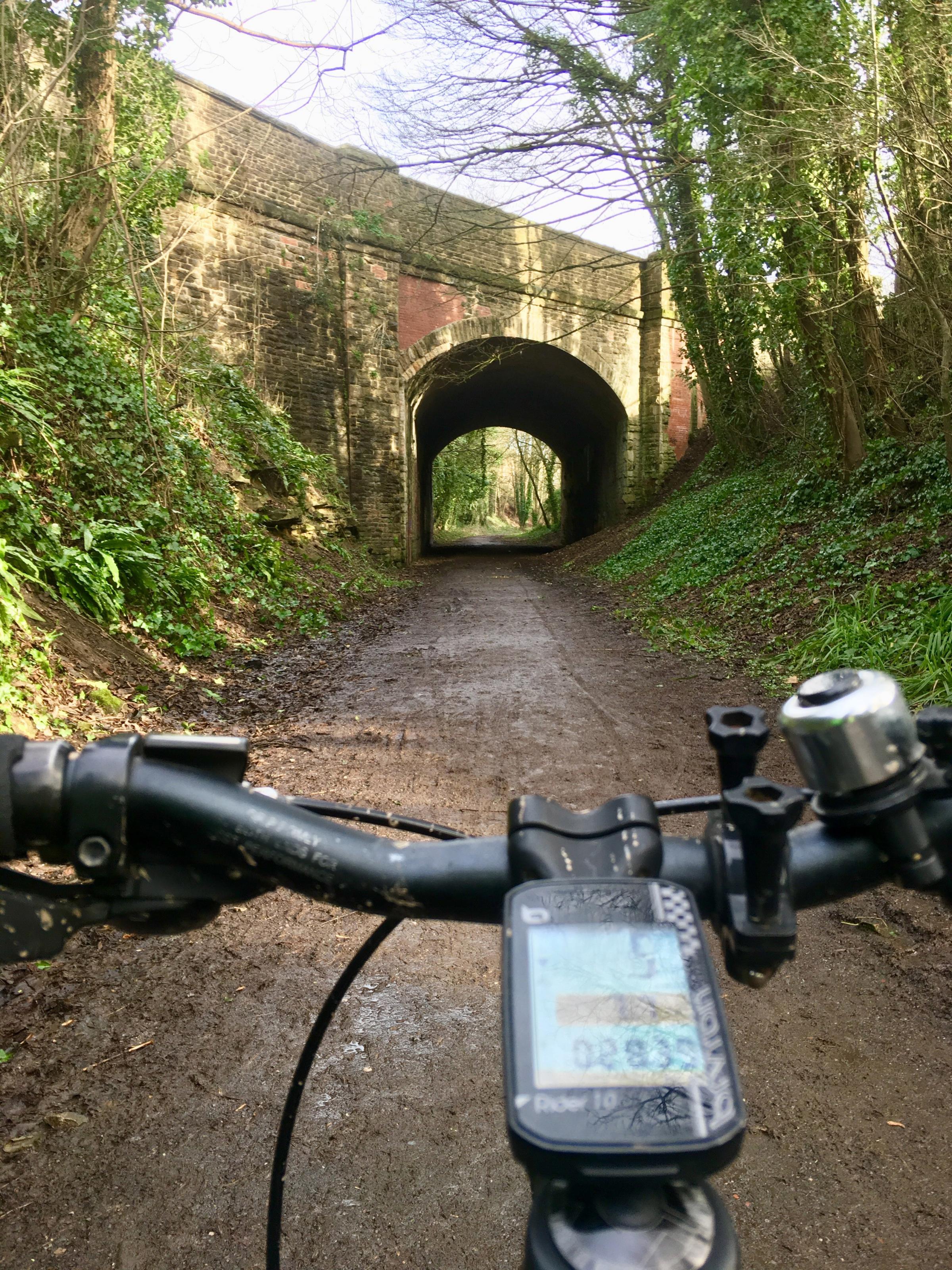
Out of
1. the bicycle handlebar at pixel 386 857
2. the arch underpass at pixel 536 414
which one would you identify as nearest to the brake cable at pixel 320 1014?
the bicycle handlebar at pixel 386 857

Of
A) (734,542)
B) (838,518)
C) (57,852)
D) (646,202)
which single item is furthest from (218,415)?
(57,852)

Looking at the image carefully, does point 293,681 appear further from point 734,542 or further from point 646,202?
point 646,202

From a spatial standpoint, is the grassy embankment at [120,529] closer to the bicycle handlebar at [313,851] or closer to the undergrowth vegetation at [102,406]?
the undergrowth vegetation at [102,406]

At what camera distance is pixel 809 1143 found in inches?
77.8

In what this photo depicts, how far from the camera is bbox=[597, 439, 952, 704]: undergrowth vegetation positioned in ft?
20.4

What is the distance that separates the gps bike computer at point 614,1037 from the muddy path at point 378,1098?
1.45 metres

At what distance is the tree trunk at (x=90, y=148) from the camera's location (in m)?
7.87

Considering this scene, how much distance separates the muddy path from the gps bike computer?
4.75 feet

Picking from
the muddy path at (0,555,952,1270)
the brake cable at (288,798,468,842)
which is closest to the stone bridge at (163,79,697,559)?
the muddy path at (0,555,952,1270)

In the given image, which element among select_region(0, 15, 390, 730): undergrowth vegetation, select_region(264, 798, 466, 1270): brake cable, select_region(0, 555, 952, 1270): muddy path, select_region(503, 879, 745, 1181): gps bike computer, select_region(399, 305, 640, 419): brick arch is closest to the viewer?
select_region(503, 879, 745, 1181): gps bike computer

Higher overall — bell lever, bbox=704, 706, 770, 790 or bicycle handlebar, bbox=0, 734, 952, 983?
bell lever, bbox=704, 706, 770, 790

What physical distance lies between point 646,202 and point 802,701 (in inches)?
457

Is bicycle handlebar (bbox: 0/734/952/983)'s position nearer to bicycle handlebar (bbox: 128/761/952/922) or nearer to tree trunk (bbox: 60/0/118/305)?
bicycle handlebar (bbox: 128/761/952/922)

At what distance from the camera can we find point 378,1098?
7.04ft
